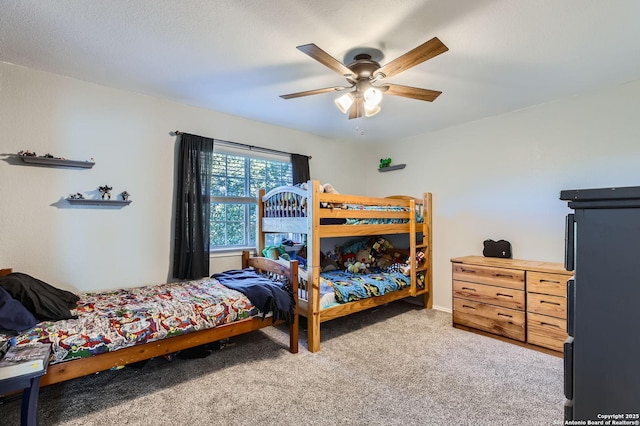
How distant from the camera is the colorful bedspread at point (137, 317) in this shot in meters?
1.77

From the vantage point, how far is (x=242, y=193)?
370 cm

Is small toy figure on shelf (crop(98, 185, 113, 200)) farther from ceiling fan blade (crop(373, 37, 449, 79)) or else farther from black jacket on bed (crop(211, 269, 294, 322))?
ceiling fan blade (crop(373, 37, 449, 79))

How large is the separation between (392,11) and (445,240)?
9.66ft

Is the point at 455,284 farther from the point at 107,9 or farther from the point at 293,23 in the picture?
the point at 107,9

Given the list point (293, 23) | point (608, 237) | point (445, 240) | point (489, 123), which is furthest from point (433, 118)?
point (608, 237)

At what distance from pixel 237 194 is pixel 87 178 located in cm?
142

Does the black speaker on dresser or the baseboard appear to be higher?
the black speaker on dresser

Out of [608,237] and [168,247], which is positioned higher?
[608,237]

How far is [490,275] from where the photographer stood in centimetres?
307

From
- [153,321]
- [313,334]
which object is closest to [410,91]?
[313,334]

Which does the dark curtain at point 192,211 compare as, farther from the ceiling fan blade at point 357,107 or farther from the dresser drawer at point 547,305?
the dresser drawer at point 547,305

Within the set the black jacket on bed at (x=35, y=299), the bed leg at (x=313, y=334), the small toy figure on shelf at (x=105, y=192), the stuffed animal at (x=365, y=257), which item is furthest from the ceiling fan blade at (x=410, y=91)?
the black jacket on bed at (x=35, y=299)

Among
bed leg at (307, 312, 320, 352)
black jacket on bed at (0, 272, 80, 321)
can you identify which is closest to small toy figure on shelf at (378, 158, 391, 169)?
bed leg at (307, 312, 320, 352)

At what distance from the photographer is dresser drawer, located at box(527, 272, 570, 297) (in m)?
2.65
